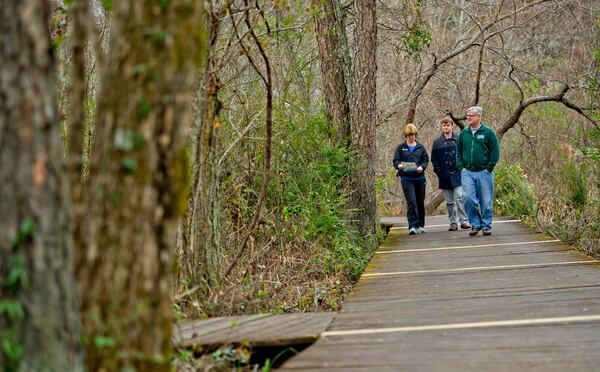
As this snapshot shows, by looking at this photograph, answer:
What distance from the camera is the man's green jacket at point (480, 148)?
11633mm

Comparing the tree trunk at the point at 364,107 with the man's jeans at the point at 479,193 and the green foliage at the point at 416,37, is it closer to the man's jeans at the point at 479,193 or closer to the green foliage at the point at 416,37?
the man's jeans at the point at 479,193

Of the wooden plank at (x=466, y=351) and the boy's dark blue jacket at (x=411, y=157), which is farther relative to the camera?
the boy's dark blue jacket at (x=411, y=157)

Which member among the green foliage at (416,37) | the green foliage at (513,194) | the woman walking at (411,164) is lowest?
the green foliage at (513,194)

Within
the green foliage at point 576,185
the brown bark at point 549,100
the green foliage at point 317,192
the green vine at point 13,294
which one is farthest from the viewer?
the brown bark at point 549,100

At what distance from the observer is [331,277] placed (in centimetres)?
1017

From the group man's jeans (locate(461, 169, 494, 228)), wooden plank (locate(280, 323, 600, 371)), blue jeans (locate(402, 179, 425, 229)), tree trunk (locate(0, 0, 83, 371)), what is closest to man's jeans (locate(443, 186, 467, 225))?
blue jeans (locate(402, 179, 425, 229))

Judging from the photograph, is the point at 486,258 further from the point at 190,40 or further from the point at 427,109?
the point at 427,109

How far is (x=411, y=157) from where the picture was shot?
13.3 metres

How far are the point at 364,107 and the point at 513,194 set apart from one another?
234 inches

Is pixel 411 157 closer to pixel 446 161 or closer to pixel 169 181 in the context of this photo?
pixel 446 161

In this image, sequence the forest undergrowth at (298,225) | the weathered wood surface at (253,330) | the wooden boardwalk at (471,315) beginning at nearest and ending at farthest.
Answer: the wooden boardwalk at (471,315)
the weathered wood surface at (253,330)
the forest undergrowth at (298,225)

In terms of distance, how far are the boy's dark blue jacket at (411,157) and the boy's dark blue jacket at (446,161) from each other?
39cm

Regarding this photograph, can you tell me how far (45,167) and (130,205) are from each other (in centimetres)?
36

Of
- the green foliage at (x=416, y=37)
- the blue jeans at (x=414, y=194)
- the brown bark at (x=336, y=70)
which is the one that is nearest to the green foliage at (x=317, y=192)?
the brown bark at (x=336, y=70)
